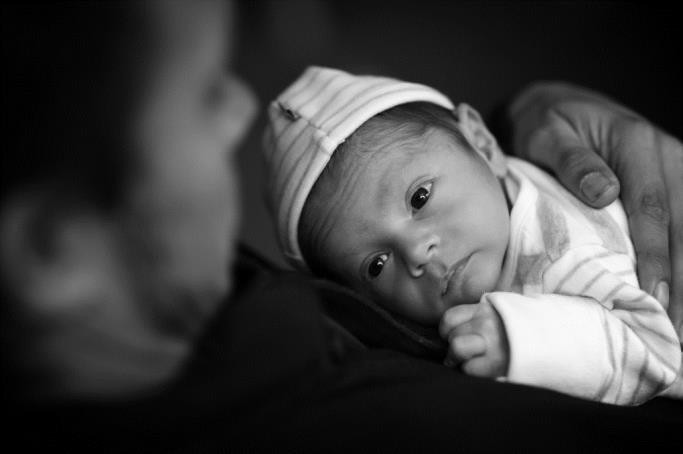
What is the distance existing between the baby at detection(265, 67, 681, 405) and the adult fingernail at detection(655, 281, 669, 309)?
1.1 inches

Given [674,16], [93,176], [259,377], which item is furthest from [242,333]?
[674,16]

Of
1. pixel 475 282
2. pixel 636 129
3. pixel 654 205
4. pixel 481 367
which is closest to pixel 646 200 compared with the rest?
pixel 654 205

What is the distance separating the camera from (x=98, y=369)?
338mm

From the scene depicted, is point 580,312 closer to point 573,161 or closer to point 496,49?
point 573,161

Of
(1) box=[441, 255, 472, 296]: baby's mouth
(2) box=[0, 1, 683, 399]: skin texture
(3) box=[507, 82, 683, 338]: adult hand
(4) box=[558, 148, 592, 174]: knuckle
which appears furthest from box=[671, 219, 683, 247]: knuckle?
(2) box=[0, 1, 683, 399]: skin texture

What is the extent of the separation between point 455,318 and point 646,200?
33 cm

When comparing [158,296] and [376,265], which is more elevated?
[158,296]

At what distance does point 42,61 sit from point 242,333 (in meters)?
0.20

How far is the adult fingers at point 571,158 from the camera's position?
722 mm

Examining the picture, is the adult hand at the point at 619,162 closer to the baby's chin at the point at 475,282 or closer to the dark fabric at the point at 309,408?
the baby's chin at the point at 475,282

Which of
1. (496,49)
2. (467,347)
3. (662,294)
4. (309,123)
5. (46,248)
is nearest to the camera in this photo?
(46,248)

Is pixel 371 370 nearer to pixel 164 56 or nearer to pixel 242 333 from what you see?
pixel 242 333

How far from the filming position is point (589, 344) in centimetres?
55

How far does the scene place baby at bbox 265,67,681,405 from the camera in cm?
56
